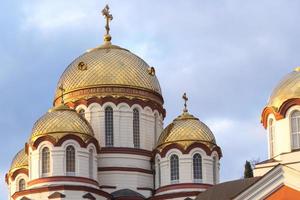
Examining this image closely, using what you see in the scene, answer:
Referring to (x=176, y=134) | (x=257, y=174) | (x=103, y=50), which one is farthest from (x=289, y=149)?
(x=103, y=50)

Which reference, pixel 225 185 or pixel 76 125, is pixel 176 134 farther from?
pixel 225 185

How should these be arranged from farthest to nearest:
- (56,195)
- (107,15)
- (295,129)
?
(107,15) → (56,195) → (295,129)

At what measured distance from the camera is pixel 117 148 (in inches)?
1954

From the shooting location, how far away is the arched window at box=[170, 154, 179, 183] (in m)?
48.2

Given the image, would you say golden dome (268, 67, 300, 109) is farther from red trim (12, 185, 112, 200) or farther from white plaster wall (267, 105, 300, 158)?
red trim (12, 185, 112, 200)

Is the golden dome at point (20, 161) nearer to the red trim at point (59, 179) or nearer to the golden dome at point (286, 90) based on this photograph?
the red trim at point (59, 179)

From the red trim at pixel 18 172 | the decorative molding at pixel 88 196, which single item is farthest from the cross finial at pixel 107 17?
the decorative molding at pixel 88 196

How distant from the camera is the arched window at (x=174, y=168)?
48.2 meters

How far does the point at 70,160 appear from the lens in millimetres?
46312

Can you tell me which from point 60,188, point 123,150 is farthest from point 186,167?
point 60,188

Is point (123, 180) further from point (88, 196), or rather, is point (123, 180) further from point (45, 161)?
point (45, 161)

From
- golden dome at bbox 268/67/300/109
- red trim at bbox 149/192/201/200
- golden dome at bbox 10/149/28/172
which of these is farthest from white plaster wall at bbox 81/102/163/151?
golden dome at bbox 268/67/300/109

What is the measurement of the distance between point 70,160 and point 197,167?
6.71m

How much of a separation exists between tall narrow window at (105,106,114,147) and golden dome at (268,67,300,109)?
14929mm
